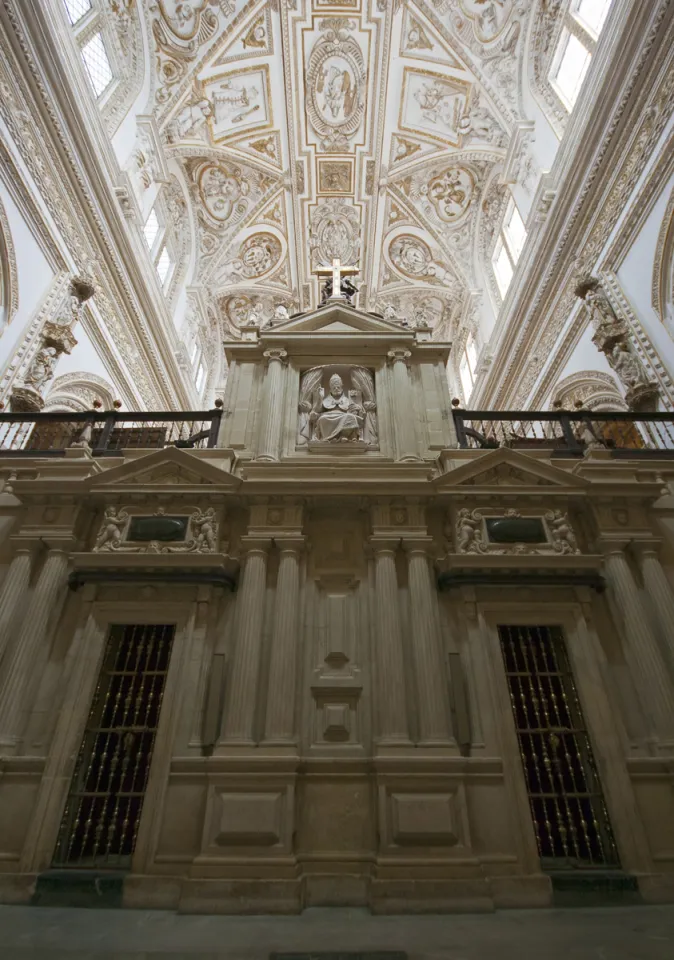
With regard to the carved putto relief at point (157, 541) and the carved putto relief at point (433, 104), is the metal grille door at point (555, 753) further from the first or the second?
→ the carved putto relief at point (433, 104)

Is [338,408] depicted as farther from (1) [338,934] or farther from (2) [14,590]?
(1) [338,934]

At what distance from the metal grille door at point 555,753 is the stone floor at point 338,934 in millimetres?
769

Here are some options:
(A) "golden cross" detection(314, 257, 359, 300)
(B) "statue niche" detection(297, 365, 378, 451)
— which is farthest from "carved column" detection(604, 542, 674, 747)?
(A) "golden cross" detection(314, 257, 359, 300)

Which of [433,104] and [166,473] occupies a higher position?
[433,104]

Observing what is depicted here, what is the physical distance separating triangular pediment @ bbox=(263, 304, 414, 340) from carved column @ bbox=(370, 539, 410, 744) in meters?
3.88

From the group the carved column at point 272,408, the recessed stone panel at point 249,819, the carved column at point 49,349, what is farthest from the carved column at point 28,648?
the carved column at point 49,349

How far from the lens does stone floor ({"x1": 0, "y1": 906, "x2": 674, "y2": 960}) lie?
3.20 meters

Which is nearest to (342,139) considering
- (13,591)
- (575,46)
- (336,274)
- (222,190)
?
(222,190)

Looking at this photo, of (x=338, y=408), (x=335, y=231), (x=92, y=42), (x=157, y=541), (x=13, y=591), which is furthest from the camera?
(x=335, y=231)

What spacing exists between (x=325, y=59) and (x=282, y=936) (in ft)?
76.9

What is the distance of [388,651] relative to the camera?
5.59 metres

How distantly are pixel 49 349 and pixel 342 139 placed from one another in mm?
14916

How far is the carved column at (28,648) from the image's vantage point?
521cm

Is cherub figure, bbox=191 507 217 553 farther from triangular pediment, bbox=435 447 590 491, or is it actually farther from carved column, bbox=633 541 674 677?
carved column, bbox=633 541 674 677
